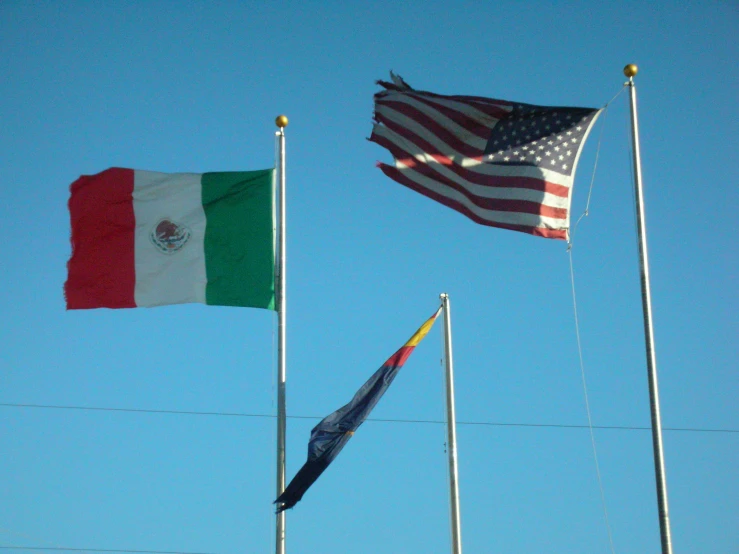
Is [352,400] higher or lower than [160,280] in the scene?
lower

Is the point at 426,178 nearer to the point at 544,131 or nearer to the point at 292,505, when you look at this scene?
the point at 544,131

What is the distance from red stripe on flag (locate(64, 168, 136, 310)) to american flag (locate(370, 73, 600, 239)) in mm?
4741

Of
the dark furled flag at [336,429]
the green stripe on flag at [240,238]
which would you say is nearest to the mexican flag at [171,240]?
the green stripe on flag at [240,238]

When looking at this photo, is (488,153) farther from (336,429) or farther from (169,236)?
(169,236)

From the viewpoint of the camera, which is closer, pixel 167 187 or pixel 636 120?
pixel 636 120

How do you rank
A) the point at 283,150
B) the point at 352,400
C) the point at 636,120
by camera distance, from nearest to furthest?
the point at 636,120, the point at 352,400, the point at 283,150

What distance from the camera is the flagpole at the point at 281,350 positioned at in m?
19.2

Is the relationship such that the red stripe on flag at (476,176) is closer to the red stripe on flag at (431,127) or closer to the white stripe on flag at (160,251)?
the red stripe on flag at (431,127)

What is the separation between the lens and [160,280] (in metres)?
20.8

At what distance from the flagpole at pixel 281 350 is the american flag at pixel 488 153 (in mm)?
1787

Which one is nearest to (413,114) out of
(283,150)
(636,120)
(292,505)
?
(283,150)

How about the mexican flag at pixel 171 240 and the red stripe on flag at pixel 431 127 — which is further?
the mexican flag at pixel 171 240

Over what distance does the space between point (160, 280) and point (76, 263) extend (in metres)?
1.57

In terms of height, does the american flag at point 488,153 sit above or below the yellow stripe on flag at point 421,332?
above
